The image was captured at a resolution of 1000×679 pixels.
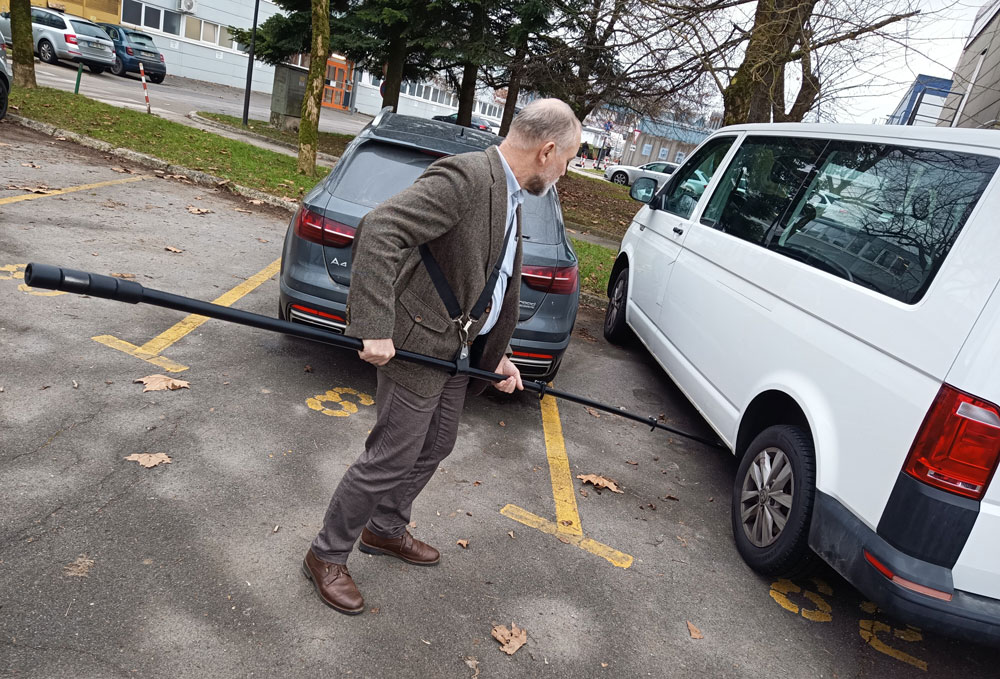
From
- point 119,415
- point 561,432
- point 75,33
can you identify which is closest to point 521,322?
point 561,432

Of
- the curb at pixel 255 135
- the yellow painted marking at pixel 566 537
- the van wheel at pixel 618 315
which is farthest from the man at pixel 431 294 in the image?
the curb at pixel 255 135

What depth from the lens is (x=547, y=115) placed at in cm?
216

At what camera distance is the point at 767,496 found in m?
3.38

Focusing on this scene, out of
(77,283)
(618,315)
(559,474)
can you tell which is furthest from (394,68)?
(77,283)

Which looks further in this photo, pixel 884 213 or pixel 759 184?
pixel 759 184

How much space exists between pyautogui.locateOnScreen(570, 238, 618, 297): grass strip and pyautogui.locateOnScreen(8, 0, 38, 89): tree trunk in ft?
37.8

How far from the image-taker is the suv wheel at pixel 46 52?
24.9 m

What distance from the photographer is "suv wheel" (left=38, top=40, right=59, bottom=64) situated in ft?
81.8

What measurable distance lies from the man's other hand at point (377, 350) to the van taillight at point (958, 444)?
1863 millimetres

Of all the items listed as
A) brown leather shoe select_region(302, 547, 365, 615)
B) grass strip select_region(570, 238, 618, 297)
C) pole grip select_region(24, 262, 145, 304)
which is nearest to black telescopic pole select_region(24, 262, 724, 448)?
pole grip select_region(24, 262, 145, 304)

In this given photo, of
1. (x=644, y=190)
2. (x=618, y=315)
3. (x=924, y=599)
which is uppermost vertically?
(x=644, y=190)

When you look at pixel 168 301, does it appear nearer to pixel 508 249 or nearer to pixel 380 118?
pixel 508 249

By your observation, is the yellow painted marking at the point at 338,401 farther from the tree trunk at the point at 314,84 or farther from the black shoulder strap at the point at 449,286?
the tree trunk at the point at 314,84

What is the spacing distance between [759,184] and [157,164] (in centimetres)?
886
